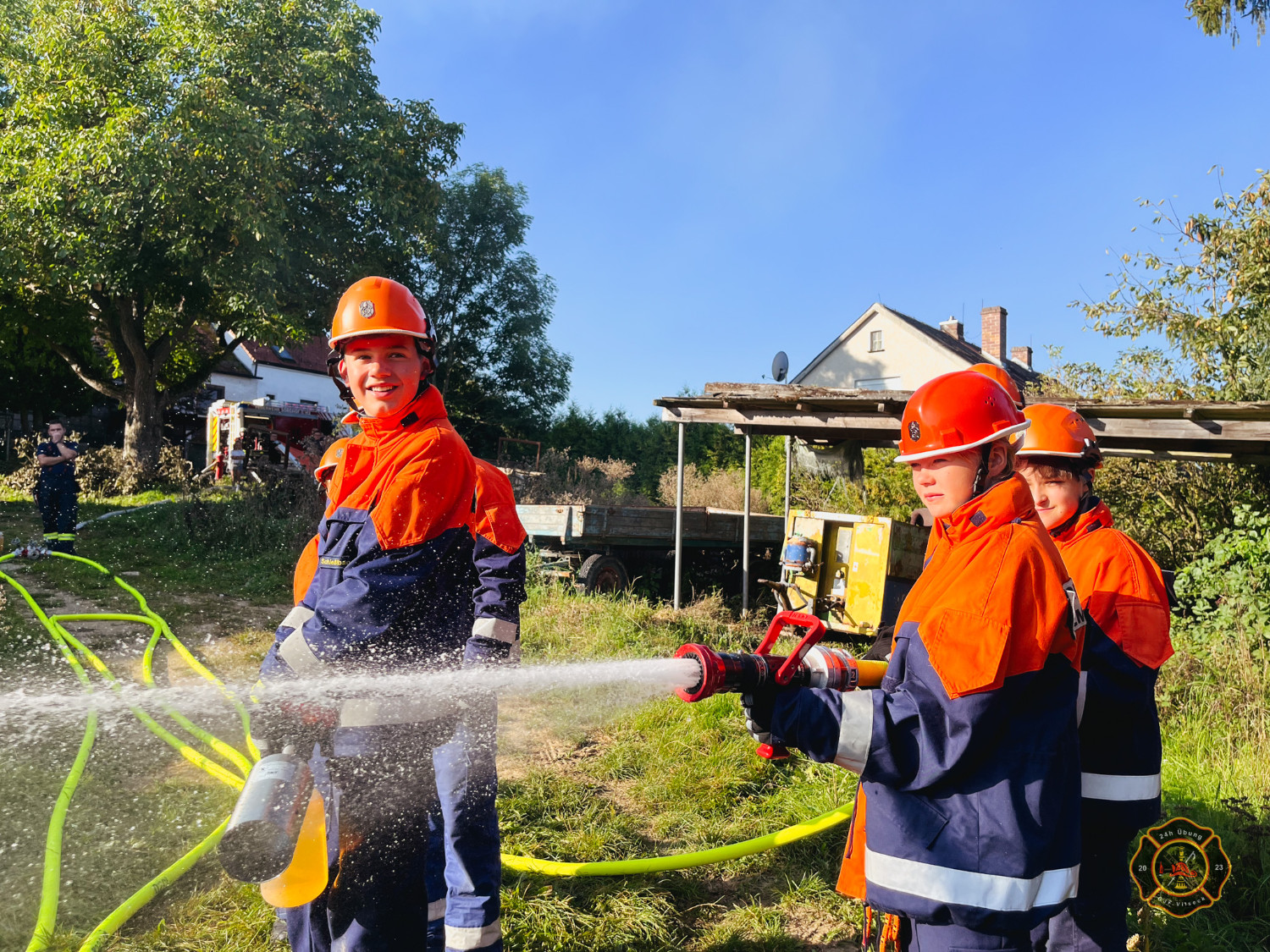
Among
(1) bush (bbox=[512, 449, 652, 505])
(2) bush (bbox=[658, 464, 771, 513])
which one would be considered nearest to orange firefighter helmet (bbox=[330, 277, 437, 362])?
(1) bush (bbox=[512, 449, 652, 505])

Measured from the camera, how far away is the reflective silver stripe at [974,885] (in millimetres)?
1526

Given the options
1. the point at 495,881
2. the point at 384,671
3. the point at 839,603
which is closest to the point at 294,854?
the point at 384,671

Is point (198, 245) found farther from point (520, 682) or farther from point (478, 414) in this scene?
point (520, 682)

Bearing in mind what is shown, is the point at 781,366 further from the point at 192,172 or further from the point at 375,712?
the point at 375,712

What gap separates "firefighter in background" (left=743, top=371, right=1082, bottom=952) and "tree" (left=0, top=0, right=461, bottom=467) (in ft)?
50.7

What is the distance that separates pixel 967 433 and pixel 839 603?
6.71m

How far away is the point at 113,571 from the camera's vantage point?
9.50 m

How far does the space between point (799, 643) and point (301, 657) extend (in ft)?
4.12

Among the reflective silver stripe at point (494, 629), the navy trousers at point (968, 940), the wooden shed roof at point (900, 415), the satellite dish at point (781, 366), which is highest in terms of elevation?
the satellite dish at point (781, 366)

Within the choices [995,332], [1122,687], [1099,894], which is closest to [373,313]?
[1122,687]

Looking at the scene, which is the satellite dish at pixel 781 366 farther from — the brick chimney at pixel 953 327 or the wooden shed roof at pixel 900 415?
the brick chimney at pixel 953 327

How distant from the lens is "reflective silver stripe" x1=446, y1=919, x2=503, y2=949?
2283 millimetres

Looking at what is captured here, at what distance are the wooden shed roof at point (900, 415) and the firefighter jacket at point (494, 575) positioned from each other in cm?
405

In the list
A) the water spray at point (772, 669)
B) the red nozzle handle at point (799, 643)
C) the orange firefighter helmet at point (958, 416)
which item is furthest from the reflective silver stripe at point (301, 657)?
the orange firefighter helmet at point (958, 416)
